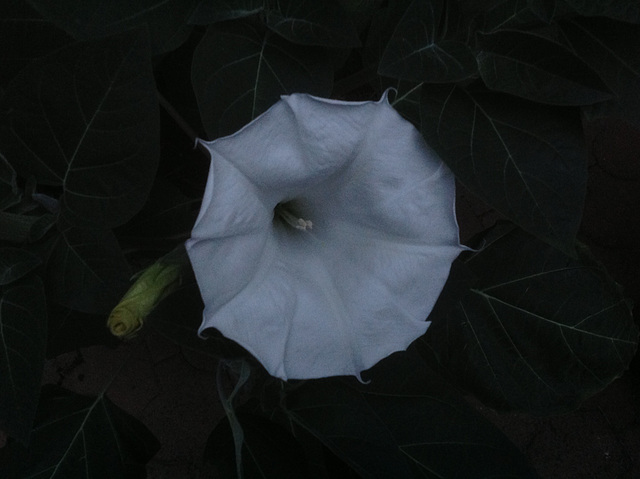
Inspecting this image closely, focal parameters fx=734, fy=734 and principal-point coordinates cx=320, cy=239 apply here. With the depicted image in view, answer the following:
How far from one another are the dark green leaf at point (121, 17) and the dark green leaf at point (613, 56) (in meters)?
0.41

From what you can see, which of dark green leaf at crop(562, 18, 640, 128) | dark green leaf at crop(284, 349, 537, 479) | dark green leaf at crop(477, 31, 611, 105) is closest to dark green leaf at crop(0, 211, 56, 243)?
dark green leaf at crop(284, 349, 537, 479)

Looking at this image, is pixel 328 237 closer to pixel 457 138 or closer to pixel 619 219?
pixel 457 138

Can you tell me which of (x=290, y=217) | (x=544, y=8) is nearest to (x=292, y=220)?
(x=290, y=217)

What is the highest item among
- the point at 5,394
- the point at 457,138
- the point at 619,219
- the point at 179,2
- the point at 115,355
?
the point at 179,2

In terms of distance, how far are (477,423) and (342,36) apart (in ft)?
1.62

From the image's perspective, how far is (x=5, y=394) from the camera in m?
0.71

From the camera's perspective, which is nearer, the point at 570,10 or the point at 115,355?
the point at 570,10

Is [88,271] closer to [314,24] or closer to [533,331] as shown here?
[314,24]

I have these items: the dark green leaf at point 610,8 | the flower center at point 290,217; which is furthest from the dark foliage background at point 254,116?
the flower center at point 290,217

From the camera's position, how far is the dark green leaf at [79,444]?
0.87m

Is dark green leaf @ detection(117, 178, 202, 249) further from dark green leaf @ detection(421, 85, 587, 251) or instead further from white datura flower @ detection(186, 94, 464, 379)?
dark green leaf @ detection(421, 85, 587, 251)

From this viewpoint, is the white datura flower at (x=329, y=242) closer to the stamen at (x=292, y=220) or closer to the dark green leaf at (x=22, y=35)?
Result: the stamen at (x=292, y=220)

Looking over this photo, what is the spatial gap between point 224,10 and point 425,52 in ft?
0.66

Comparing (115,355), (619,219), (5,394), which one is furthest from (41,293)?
(619,219)
